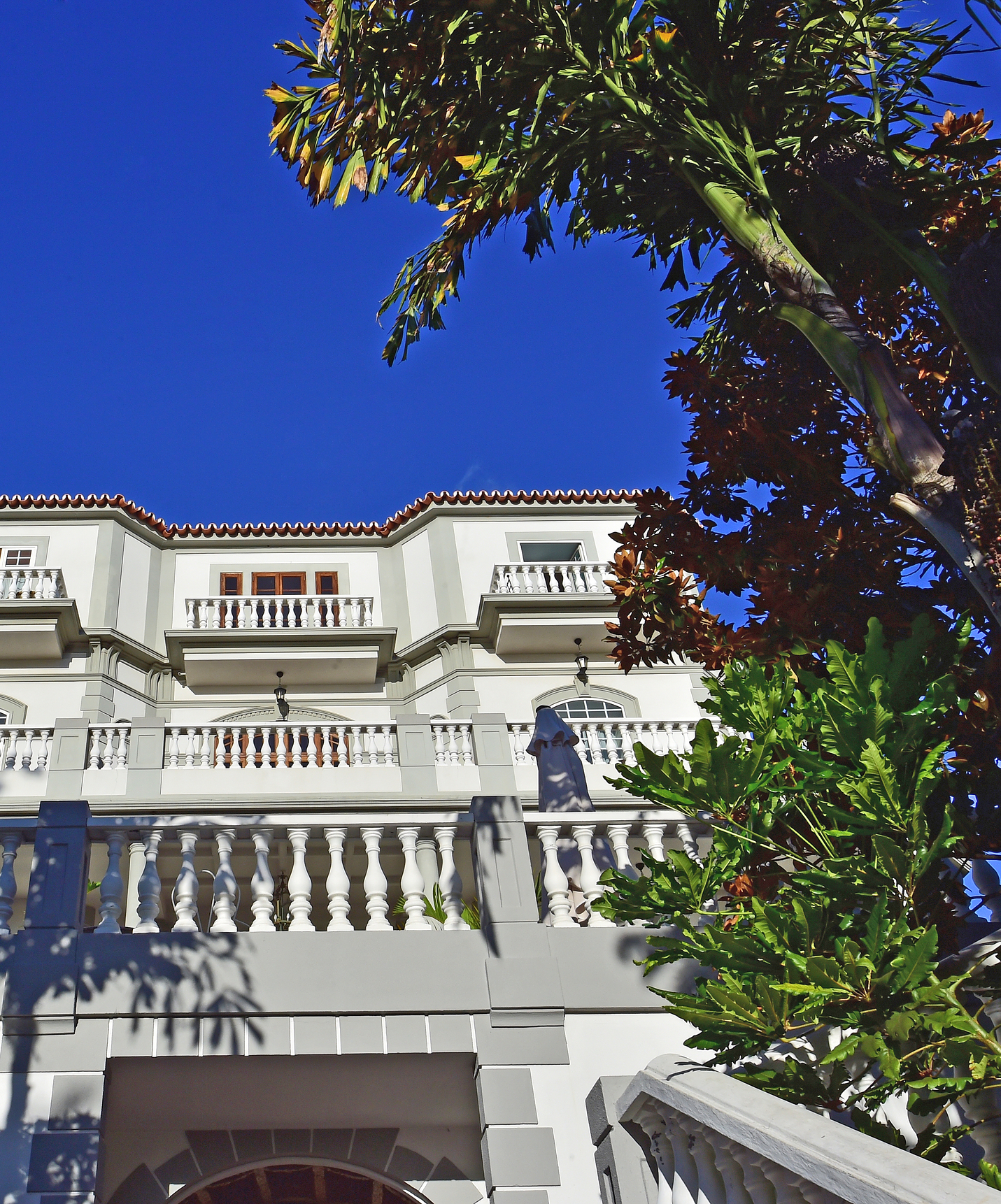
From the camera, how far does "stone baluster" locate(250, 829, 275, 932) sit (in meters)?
6.21

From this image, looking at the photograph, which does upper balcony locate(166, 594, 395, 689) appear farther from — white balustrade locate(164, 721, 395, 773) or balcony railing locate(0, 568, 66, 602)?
white balustrade locate(164, 721, 395, 773)

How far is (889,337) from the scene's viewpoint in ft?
22.1

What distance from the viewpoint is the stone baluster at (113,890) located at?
20.2 feet

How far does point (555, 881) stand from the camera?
6.61 meters

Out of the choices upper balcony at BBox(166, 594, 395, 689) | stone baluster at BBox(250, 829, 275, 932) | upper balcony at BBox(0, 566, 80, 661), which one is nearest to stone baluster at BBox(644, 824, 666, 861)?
stone baluster at BBox(250, 829, 275, 932)

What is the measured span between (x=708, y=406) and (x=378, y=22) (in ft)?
11.0

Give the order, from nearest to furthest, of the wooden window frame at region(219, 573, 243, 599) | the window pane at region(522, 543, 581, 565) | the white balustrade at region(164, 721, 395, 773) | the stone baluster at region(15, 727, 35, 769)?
the stone baluster at region(15, 727, 35, 769) < the white balustrade at region(164, 721, 395, 773) < the wooden window frame at region(219, 573, 243, 599) < the window pane at region(522, 543, 581, 565)

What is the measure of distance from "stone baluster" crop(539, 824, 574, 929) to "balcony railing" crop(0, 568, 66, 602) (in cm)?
1574

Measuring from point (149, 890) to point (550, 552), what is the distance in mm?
17145

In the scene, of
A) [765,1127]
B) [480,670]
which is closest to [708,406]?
[765,1127]

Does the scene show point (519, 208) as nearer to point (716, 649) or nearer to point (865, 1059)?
point (716, 649)

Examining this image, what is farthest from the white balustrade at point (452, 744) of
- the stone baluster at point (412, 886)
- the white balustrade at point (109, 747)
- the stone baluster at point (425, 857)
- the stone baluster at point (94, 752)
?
the stone baluster at point (412, 886)

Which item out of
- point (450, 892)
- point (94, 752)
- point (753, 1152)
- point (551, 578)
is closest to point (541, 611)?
point (551, 578)

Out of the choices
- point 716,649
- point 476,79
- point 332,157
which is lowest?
point 716,649
